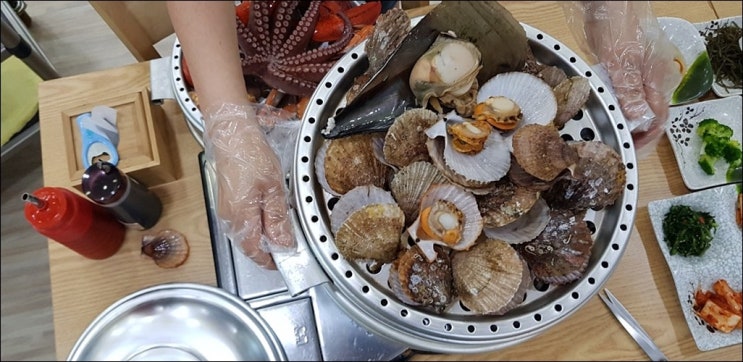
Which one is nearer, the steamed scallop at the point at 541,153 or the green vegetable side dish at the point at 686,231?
the steamed scallop at the point at 541,153

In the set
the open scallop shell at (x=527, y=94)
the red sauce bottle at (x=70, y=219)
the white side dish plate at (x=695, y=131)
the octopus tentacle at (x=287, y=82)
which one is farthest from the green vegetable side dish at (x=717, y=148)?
the red sauce bottle at (x=70, y=219)

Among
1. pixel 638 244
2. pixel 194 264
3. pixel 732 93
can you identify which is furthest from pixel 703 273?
pixel 194 264

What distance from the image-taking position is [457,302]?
588 mm

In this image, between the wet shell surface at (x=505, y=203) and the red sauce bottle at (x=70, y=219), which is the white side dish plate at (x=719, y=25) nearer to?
the wet shell surface at (x=505, y=203)

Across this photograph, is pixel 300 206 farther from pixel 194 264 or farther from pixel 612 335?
pixel 612 335

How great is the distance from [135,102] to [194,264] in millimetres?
272

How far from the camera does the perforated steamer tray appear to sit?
55 cm

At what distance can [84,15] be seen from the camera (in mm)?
1520

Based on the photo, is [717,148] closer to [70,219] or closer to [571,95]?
[571,95]

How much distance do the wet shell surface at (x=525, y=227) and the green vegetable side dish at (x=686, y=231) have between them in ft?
1.20

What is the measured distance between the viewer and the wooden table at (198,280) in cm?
78

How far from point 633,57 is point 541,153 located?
0.95ft

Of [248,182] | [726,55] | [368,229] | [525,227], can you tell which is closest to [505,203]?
[525,227]

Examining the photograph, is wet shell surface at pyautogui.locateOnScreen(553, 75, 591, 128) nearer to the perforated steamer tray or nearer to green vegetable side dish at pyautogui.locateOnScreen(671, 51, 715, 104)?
the perforated steamer tray
